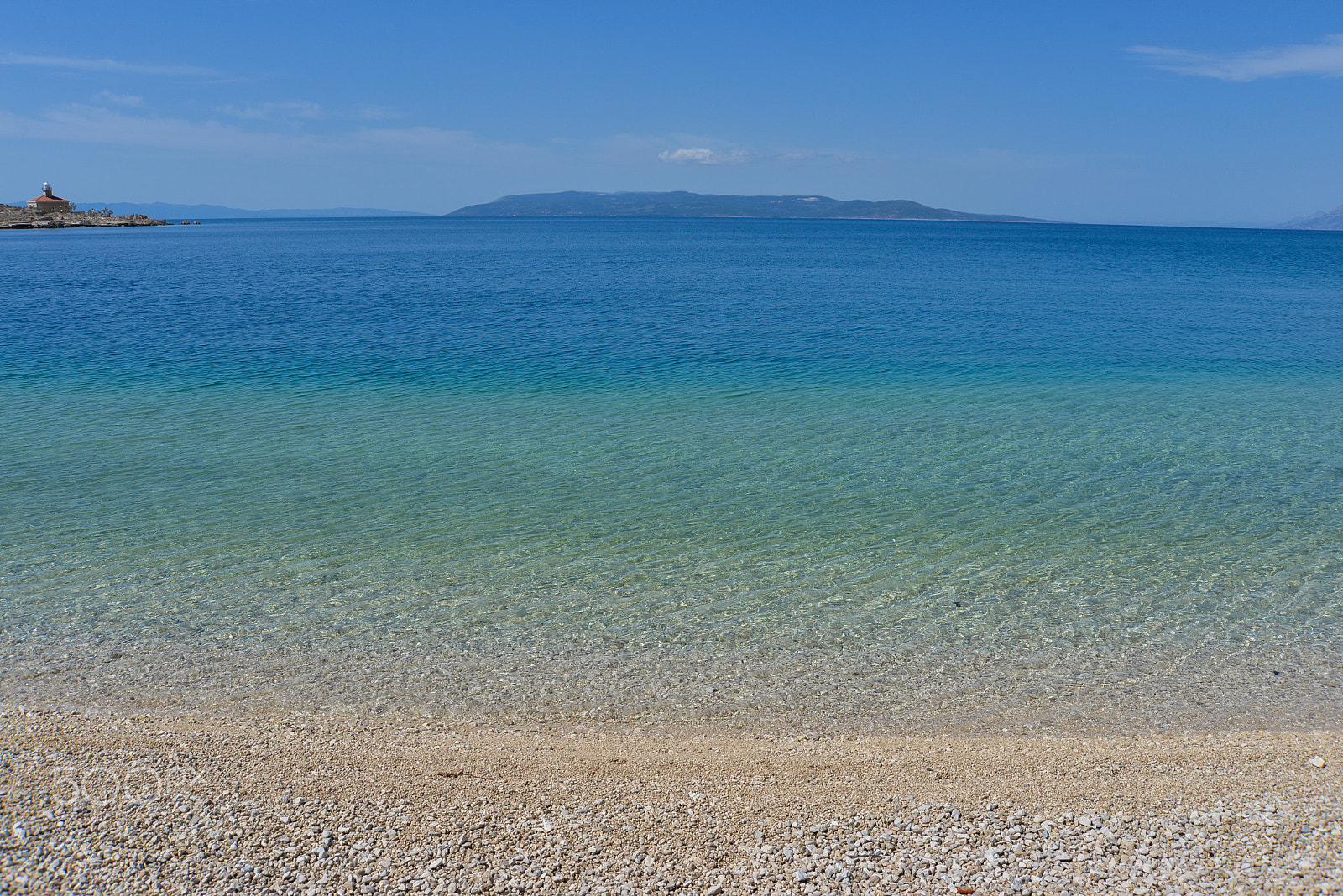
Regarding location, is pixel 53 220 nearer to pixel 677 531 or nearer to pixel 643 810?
pixel 677 531

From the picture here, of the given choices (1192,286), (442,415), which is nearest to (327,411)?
(442,415)

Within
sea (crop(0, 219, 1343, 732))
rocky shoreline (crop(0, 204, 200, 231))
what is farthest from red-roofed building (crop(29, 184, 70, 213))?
sea (crop(0, 219, 1343, 732))

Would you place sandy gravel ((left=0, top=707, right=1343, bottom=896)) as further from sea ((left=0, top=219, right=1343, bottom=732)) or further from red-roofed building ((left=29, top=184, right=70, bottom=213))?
red-roofed building ((left=29, top=184, right=70, bottom=213))

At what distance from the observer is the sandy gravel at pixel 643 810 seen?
510 centimetres

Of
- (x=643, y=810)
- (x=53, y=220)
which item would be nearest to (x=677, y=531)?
(x=643, y=810)

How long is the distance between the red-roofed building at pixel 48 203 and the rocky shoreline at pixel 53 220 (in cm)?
102

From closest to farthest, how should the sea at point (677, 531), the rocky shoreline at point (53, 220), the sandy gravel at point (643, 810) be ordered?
the sandy gravel at point (643, 810) → the sea at point (677, 531) → the rocky shoreline at point (53, 220)

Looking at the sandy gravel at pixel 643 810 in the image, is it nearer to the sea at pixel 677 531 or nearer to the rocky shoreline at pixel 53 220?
the sea at pixel 677 531

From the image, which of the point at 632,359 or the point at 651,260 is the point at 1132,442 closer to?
the point at 632,359

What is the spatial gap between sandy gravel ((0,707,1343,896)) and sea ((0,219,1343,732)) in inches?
20.4

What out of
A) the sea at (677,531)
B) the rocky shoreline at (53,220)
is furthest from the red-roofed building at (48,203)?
the sea at (677,531)

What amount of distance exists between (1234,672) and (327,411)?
1617 cm

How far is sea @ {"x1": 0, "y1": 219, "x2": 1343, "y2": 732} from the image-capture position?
25.2 feet

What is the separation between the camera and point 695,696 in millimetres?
7523
